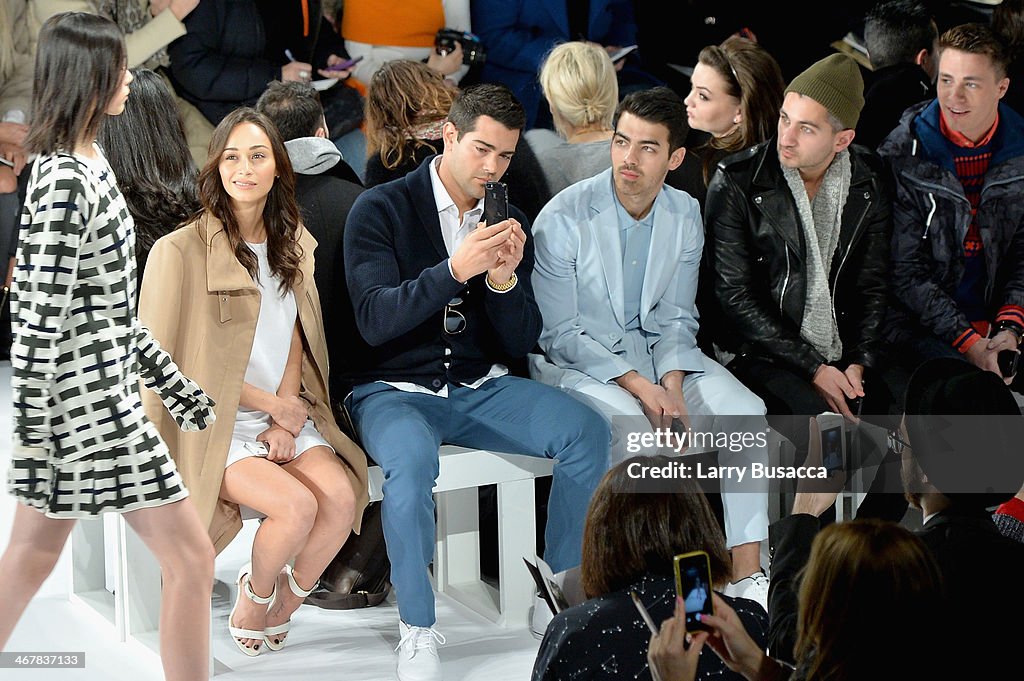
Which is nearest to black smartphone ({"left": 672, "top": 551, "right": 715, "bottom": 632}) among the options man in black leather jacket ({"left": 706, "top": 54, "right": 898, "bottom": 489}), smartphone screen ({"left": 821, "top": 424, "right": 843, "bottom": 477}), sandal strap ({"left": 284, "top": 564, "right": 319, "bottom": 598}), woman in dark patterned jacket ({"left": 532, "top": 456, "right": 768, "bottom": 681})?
woman in dark patterned jacket ({"left": 532, "top": 456, "right": 768, "bottom": 681})

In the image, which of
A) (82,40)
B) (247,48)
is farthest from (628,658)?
(247,48)

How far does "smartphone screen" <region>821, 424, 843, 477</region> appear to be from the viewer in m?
3.70

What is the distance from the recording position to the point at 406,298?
334 cm

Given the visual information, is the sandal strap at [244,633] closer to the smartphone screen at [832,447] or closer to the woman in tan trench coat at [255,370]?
the woman in tan trench coat at [255,370]

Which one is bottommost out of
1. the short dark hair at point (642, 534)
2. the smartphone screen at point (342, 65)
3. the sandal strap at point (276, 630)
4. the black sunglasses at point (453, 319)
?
the sandal strap at point (276, 630)

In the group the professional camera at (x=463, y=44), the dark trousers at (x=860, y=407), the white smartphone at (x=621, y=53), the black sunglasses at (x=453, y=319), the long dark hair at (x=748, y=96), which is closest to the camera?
the black sunglasses at (x=453, y=319)

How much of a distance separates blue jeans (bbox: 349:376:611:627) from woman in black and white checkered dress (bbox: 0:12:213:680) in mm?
718

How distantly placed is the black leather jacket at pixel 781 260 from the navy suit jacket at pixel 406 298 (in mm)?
664

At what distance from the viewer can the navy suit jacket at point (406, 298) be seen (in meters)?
3.40

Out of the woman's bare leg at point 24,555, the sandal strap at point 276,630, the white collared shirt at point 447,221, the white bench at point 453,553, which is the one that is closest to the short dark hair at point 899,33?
the white collared shirt at point 447,221

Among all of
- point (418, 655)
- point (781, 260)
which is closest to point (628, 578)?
point (418, 655)

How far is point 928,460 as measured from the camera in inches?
92.6

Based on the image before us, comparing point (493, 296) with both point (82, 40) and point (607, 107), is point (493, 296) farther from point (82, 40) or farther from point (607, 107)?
point (82, 40)

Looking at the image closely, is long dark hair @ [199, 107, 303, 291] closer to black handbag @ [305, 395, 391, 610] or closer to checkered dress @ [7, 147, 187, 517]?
black handbag @ [305, 395, 391, 610]
